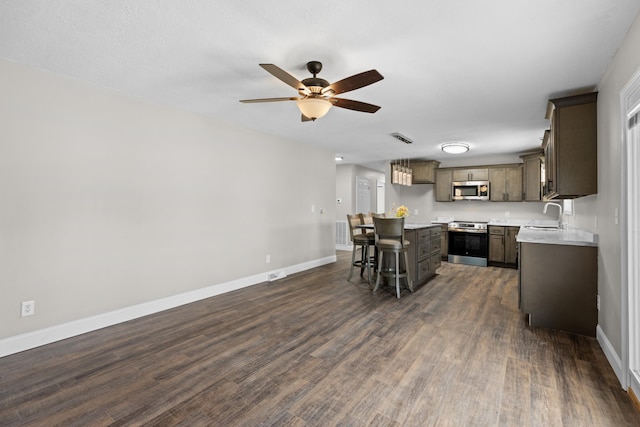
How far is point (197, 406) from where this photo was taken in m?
1.88

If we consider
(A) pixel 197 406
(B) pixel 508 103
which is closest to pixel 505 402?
(A) pixel 197 406

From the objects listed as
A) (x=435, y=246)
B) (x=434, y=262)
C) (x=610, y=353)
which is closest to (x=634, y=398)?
(x=610, y=353)

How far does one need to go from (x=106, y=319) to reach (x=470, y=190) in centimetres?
678

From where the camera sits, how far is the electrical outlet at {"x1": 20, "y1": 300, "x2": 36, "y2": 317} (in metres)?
2.64

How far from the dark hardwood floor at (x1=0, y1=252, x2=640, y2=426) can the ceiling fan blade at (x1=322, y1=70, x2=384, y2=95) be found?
Result: 84.3 inches

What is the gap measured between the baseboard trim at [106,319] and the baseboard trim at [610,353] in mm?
4044

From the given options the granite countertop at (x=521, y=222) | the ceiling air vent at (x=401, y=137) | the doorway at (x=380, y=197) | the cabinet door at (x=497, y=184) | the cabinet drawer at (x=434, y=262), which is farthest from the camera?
the doorway at (x=380, y=197)

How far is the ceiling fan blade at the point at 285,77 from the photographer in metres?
2.11

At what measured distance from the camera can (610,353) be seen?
239 cm

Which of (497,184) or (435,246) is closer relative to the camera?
(435,246)

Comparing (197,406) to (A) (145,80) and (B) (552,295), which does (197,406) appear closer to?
(A) (145,80)

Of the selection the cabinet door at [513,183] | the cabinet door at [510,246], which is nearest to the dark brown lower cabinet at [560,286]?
the cabinet door at [510,246]

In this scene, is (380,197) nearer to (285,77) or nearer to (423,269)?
(423,269)

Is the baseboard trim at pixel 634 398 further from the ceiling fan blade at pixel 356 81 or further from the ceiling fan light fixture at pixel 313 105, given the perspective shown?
the ceiling fan light fixture at pixel 313 105
